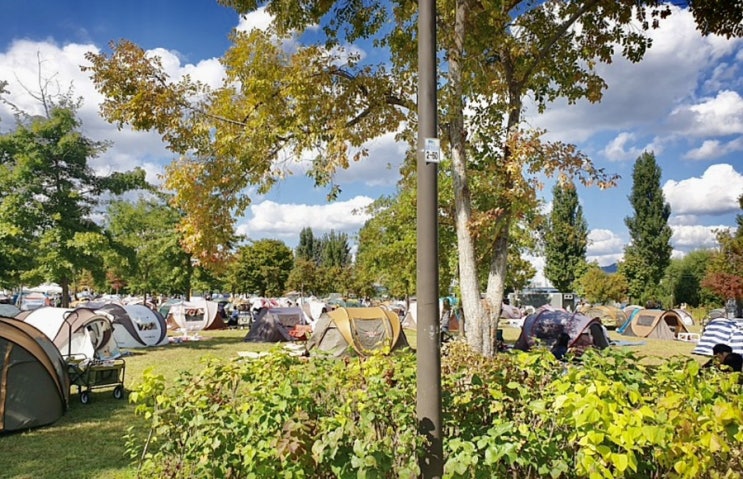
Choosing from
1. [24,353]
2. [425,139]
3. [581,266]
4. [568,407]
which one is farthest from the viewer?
[581,266]

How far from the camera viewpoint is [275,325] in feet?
66.3

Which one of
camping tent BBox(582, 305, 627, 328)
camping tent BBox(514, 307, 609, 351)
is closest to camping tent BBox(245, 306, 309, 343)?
camping tent BBox(514, 307, 609, 351)

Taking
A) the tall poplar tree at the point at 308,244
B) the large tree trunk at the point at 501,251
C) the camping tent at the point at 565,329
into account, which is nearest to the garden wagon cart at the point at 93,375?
the large tree trunk at the point at 501,251

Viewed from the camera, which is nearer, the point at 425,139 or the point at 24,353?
the point at 425,139

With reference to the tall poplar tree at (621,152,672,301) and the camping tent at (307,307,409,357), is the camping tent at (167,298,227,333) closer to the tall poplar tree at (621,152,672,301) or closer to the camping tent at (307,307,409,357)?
the camping tent at (307,307,409,357)

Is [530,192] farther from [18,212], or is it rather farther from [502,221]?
[18,212]

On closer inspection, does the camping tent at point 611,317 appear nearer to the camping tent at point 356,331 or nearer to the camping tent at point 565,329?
the camping tent at point 565,329

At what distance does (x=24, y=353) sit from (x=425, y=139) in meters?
6.99

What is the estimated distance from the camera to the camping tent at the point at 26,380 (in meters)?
7.04

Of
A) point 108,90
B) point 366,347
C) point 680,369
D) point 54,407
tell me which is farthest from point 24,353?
point 366,347

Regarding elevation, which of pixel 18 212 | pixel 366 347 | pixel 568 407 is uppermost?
pixel 18 212

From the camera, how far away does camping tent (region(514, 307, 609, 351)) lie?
16.2 metres

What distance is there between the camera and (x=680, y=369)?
3895 mm

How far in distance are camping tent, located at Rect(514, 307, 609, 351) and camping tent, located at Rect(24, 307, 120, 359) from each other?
1186cm
